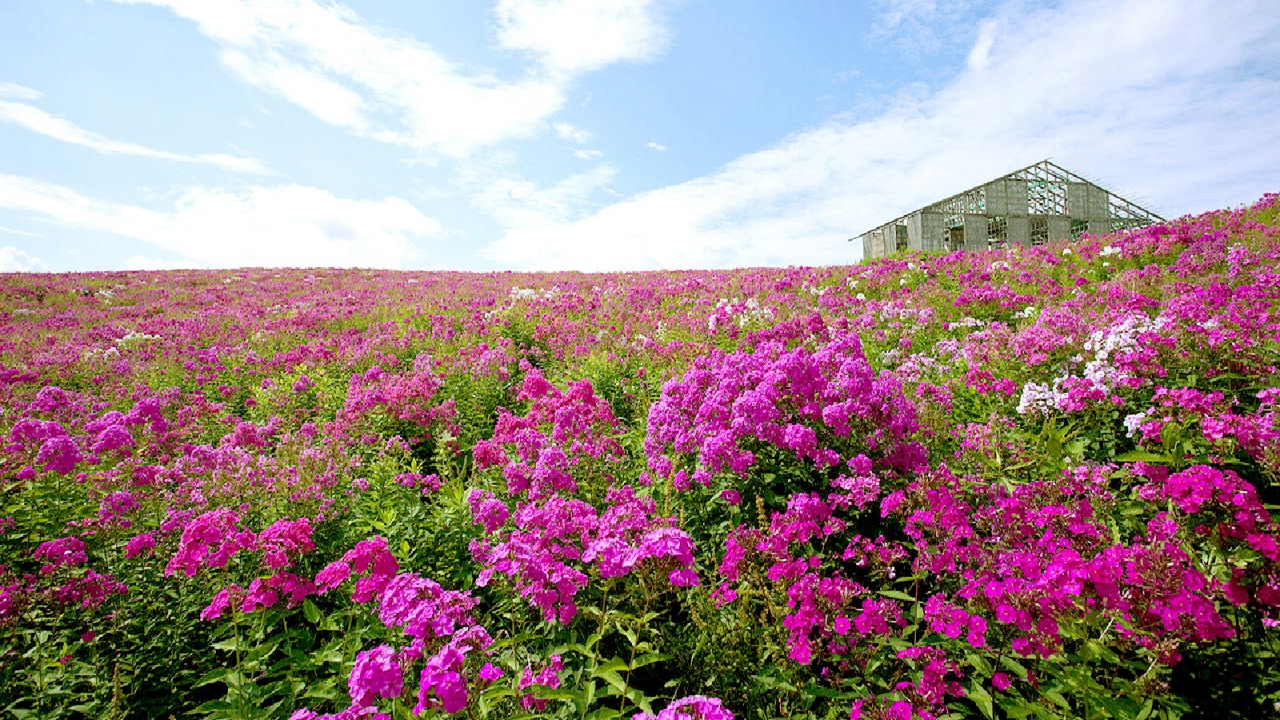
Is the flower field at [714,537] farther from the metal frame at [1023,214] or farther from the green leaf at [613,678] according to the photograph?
the metal frame at [1023,214]

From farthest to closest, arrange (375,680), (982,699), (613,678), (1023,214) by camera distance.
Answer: (1023,214) < (613,678) < (982,699) < (375,680)

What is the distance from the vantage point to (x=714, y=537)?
4.16 m

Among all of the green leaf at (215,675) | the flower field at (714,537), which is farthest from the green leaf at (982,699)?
the green leaf at (215,675)

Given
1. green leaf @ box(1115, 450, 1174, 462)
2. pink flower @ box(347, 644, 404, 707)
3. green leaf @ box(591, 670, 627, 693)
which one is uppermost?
green leaf @ box(1115, 450, 1174, 462)

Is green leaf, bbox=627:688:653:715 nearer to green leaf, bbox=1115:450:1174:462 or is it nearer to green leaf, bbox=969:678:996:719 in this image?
green leaf, bbox=969:678:996:719

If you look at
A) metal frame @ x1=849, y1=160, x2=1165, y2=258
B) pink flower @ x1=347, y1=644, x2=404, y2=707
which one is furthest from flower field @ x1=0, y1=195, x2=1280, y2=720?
metal frame @ x1=849, y1=160, x2=1165, y2=258

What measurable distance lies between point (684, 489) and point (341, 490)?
316 cm

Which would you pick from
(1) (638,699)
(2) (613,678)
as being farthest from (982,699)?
(2) (613,678)

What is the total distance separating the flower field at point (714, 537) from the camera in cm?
264

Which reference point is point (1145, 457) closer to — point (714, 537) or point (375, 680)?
point (714, 537)

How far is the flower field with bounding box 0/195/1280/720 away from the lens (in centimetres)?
264

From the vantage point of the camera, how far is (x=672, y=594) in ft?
12.5

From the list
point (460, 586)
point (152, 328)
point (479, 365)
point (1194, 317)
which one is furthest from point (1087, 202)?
point (152, 328)

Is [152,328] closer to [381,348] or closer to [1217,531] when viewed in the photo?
[381,348]
